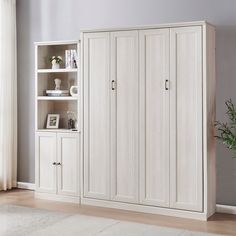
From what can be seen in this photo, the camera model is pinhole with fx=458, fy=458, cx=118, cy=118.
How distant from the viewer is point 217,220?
4605mm

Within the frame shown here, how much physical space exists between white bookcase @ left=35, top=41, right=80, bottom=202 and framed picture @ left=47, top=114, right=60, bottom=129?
0.05 meters

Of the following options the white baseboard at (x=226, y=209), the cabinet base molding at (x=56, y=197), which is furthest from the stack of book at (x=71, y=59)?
the white baseboard at (x=226, y=209)

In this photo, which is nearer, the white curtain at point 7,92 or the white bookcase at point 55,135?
the white bookcase at point 55,135

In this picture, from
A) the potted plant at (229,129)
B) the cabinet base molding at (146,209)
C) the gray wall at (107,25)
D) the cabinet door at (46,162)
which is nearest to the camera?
the potted plant at (229,129)

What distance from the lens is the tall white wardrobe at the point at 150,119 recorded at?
15.1ft

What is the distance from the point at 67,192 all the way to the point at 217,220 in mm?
1767

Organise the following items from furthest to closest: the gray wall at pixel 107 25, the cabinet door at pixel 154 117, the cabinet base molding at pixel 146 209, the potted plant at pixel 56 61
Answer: the potted plant at pixel 56 61 < the gray wall at pixel 107 25 < the cabinet door at pixel 154 117 < the cabinet base molding at pixel 146 209

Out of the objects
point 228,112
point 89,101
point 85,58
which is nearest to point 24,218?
point 89,101

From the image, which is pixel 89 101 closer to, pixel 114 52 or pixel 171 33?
pixel 114 52

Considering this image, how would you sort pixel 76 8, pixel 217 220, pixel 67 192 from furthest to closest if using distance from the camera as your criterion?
pixel 76 8 < pixel 67 192 < pixel 217 220

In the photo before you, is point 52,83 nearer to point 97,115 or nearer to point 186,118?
point 97,115

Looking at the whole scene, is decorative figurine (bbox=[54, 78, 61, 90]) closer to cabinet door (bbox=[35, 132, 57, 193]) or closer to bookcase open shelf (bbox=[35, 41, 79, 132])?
bookcase open shelf (bbox=[35, 41, 79, 132])

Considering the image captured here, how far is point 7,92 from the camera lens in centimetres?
602

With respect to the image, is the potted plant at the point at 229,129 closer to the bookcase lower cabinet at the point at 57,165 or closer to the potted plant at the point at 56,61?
the bookcase lower cabinet at the point at 57,165
